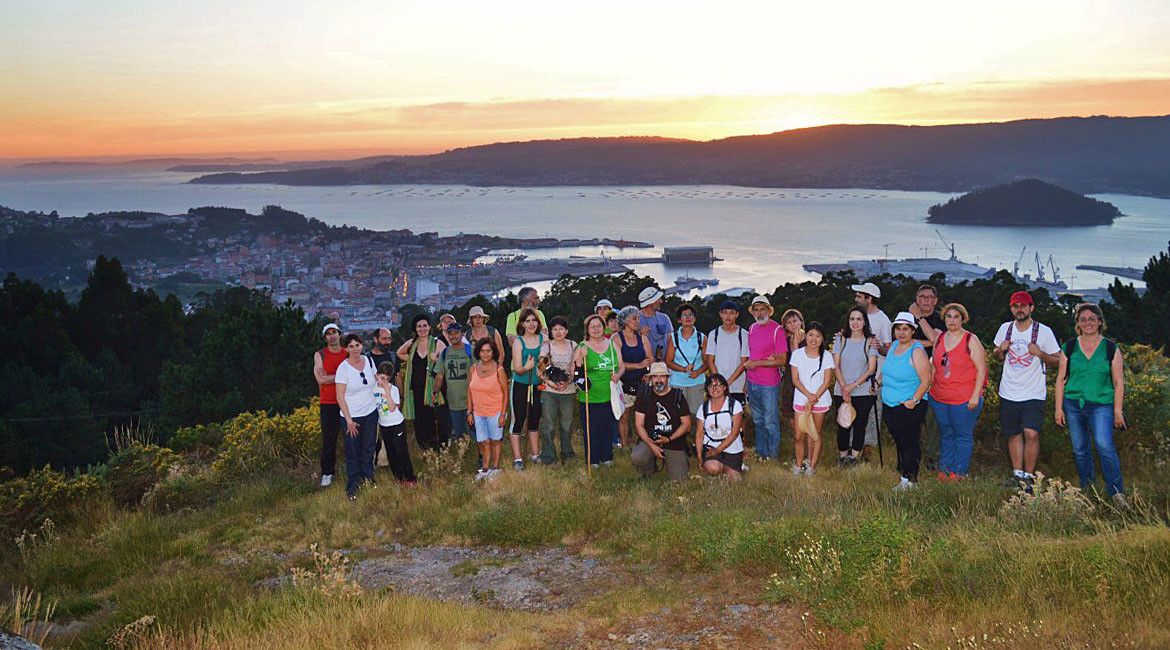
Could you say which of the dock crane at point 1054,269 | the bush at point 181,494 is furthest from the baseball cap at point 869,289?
the dock crane at point 1054,269

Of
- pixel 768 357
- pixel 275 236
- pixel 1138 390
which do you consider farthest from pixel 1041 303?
pixel 275 236

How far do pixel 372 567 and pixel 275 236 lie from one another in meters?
129

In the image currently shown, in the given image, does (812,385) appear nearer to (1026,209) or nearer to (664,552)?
(664,552)

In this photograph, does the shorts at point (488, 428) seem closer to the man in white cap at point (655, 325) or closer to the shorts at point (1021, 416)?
the man in white cap at point (655, 325)

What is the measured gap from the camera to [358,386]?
770 centimetres

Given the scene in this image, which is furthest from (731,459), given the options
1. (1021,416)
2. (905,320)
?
(1021,416)

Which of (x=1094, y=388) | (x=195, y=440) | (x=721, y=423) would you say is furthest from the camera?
(x=195, y=440)

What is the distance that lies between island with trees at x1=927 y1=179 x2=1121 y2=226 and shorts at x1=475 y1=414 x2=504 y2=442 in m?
154

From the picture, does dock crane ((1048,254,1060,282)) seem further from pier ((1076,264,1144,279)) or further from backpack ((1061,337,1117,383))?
backpack ((1061,337,1117,383))

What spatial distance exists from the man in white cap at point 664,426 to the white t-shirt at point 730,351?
717 mm

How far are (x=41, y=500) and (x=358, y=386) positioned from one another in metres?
3.86

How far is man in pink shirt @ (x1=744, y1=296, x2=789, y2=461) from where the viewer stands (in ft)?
26.2

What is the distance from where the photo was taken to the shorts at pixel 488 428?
801cm

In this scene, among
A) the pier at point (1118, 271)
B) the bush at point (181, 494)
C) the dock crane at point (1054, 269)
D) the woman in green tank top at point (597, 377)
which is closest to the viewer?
the woman in green tank top at point (597, 377)
